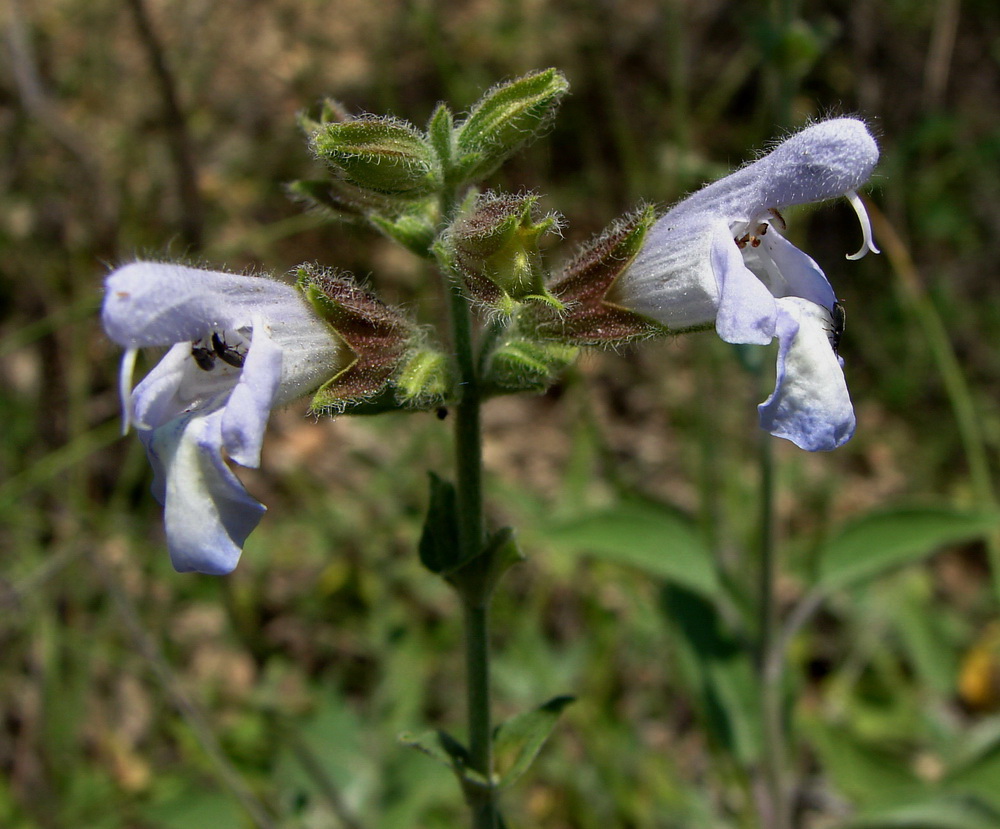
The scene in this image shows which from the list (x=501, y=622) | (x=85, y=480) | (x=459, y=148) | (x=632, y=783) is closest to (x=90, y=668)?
(x=85, y=480)

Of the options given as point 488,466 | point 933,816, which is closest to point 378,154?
point 933,816

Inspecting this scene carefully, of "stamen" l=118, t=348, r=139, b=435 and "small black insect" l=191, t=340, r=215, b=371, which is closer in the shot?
"stamen" l=118, t=348, r=139, b=435

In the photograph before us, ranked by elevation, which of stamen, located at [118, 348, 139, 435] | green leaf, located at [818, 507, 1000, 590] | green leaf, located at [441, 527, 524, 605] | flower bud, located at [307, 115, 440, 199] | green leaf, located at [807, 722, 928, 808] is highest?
flower bud, located at [307, 115, 440, 199]

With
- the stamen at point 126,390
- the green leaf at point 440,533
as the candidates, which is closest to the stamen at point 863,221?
the green leaf at point 440,533

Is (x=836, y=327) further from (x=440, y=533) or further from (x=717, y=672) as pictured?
(x=717, y=672)

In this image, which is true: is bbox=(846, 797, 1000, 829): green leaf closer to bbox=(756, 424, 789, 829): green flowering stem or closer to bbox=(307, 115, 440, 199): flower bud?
bbox=(756, 424, 789, 829): green flowering stem

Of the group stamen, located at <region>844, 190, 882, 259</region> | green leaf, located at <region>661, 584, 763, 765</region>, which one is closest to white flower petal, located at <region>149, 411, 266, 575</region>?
stamen, located at <region>844, 190, 882, 259</region>

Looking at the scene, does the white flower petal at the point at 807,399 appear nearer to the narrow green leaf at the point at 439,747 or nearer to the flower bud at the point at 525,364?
the flower bud at the point at 525,364
